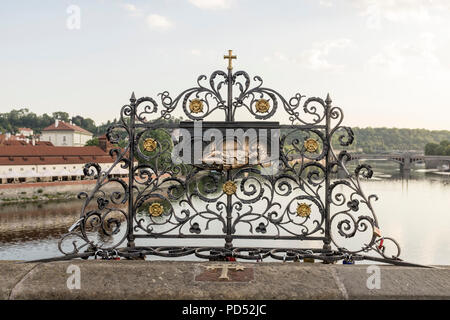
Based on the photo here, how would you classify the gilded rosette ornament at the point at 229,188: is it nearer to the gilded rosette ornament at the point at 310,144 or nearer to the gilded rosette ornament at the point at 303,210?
the gilded rosette ornament at the point at 303,210

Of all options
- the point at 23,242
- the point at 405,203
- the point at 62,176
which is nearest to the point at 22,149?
the point at 62,176

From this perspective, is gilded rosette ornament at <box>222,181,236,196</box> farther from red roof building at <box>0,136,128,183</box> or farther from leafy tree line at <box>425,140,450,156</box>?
leafy tree line at <box>425,140,450,156</box>

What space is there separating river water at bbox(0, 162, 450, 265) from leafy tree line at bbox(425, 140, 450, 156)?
42.4 meters

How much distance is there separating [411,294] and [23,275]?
337 centimetres

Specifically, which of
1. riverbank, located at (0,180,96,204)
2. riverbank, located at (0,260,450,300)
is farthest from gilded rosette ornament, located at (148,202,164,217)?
riverbank, located at (0,180,96,204)

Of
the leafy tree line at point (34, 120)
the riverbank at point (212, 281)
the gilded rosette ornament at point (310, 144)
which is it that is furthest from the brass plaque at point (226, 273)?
the leafy tree line at point (34, 120)

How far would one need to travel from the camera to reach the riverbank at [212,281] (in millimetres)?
3492

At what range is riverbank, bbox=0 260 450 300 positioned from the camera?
11.5 ft

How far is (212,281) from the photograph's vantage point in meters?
3.71

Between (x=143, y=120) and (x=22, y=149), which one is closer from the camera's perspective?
(x=143, y=120)

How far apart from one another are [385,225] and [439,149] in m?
69.0
